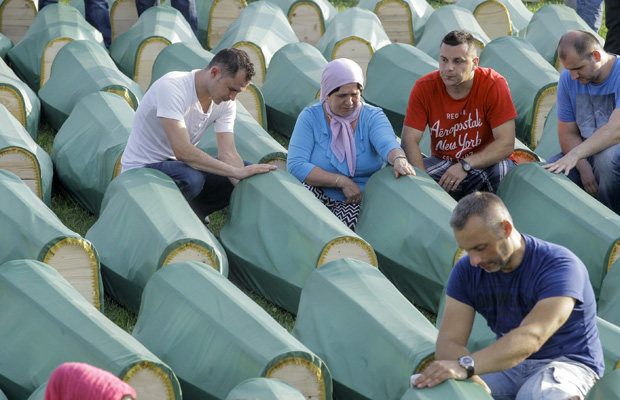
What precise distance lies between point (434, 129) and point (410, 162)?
0.73 feet

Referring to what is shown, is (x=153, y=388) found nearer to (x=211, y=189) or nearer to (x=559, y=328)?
(x=559, y=328)

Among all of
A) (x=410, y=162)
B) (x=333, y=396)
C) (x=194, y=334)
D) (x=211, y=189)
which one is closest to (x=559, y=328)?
(x=333, y=396)

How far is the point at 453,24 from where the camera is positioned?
7.02 meters

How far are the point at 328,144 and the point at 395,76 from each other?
59.4 inches

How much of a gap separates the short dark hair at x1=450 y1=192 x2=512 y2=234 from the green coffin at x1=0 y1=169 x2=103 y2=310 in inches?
64.5

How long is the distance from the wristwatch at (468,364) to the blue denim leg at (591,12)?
5.42 metres

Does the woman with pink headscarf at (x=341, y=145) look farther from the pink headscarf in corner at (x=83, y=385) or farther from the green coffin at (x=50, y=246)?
the pink headscarf in corner at (x=83, y=385)

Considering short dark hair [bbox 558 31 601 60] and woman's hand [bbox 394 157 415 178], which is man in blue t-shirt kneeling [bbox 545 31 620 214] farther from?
woman's hand [bbox 394 157 415 178]

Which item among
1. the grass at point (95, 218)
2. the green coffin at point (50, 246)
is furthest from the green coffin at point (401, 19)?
the green coffin at point (50, 246)

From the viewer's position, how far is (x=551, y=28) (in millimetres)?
6969

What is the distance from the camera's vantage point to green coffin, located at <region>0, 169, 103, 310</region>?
3.91 meters

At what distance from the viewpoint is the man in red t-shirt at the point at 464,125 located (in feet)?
15.6

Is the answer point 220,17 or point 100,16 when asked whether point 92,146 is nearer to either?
point 100,16

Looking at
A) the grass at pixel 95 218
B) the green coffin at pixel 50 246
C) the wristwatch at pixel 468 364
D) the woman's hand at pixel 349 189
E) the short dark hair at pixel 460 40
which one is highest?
the short dark hair at pixel 460 40
